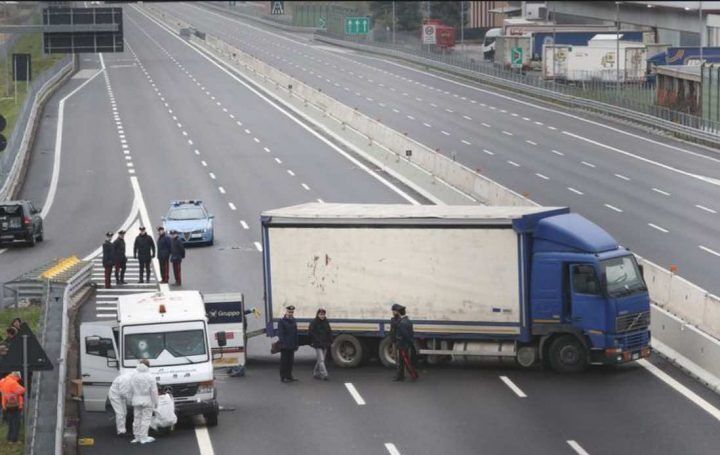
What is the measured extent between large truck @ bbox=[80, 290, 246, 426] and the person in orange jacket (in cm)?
194

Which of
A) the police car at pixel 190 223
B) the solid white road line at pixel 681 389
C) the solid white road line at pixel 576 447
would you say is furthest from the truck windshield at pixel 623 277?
the police car at pixel 190 223

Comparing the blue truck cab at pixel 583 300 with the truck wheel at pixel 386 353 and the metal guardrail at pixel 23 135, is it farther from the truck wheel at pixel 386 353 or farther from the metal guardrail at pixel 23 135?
the metal guardrail at pixel 23 135

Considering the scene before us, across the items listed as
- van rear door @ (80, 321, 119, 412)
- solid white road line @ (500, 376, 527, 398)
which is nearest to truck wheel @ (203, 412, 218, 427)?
van rear door @ (80, 321, 119, 412)

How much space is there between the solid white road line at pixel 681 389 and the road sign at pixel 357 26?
132 meters

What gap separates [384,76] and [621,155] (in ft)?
159

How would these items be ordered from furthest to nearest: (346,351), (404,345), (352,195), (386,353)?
1. (352,195)
2. (346,351)
3. (386,353)
4. (404,345)

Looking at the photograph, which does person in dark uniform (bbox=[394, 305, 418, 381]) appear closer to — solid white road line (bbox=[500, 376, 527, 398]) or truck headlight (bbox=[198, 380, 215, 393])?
solid white road line (bbox=[500, 376, 527, 398])

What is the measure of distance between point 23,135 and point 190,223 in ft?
97.9

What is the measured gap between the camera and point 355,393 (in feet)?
88.1

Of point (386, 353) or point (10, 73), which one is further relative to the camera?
point (10, 73)

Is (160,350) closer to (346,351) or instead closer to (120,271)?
(346,351)

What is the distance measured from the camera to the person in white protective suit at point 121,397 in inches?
917

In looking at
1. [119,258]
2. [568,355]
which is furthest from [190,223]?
[568,355]

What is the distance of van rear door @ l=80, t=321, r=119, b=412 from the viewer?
973 inches
